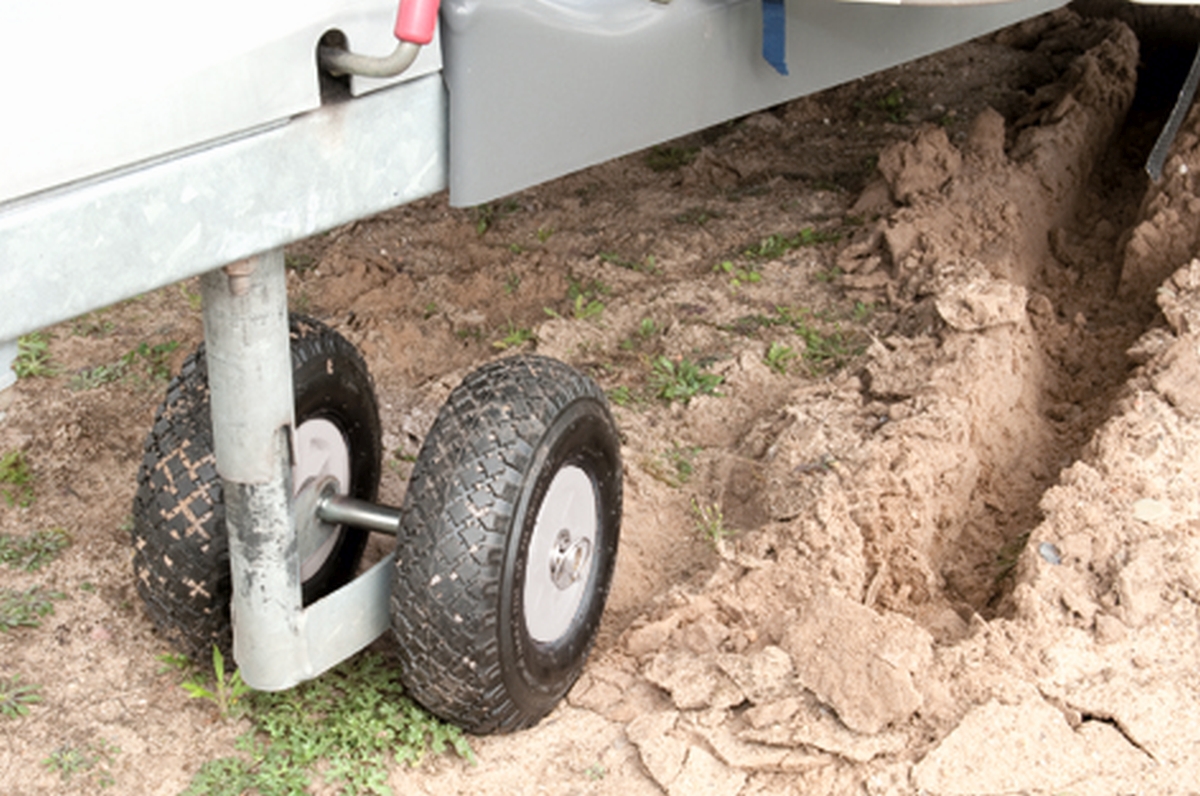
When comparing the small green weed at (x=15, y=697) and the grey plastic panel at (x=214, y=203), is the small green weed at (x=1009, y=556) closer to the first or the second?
the grey plastic panel at (x=214, y=203)

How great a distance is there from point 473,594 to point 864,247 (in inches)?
95.7

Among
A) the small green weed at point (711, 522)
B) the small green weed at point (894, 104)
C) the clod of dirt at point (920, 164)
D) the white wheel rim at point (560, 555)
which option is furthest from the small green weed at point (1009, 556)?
the small green weed at point (894, 104)

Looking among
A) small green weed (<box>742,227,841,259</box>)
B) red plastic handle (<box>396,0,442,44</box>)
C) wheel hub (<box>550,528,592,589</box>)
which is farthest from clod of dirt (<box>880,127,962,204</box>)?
red plastic handle (<box>396,0,442,44</box>)

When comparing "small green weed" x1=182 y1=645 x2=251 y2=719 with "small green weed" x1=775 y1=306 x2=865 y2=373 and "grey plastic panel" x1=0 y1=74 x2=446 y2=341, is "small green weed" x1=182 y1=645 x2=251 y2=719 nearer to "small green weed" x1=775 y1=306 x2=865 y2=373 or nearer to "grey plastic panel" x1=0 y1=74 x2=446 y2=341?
"grey plastic panel" x1=0 y1=74 x2=446 y2=341

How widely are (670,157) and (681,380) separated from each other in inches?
64.6

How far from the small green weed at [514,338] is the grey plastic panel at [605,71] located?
129cm

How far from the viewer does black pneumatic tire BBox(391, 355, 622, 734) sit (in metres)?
2.45

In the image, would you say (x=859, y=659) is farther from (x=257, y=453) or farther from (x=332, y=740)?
(x=257, y=453)

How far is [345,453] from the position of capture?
2.98 m

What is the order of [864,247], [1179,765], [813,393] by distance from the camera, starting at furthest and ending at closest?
[864,247]
[813,393]
[1179,765]

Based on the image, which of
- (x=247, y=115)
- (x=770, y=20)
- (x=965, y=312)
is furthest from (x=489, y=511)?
(x=965, y=312)

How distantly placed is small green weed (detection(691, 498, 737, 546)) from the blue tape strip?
43.9 inches

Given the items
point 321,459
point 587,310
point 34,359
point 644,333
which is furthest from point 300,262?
point 321,459

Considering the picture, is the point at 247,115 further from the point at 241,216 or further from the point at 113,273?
the point at 113,273
